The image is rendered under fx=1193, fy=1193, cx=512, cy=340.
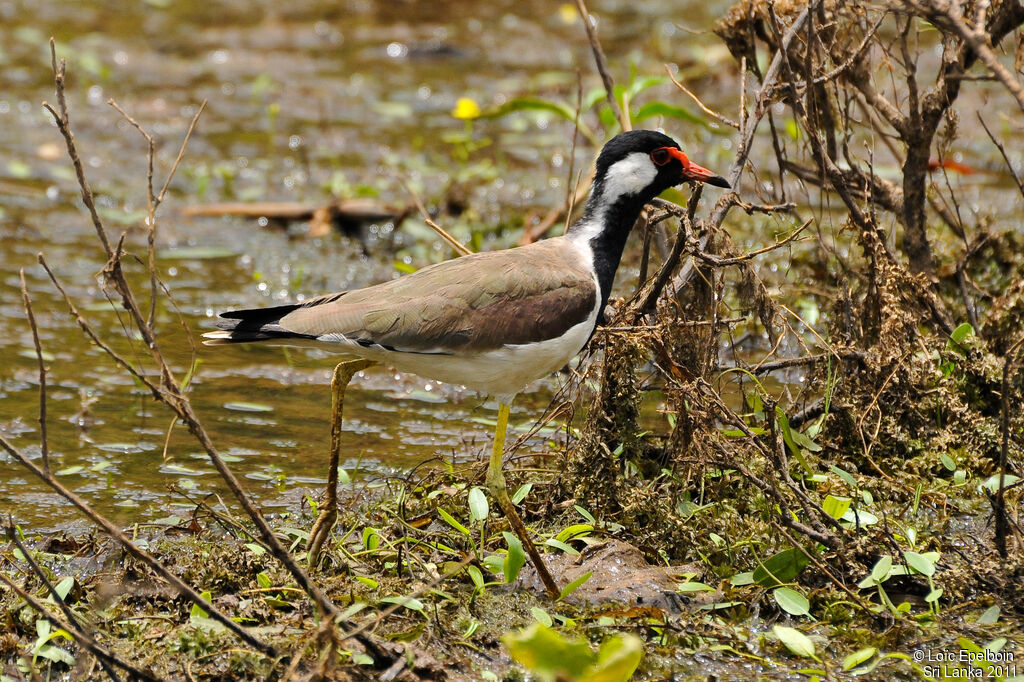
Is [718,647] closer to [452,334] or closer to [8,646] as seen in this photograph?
[452,334]

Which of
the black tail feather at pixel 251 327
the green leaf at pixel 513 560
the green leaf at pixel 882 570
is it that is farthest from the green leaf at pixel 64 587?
the green leaf at pixel 882 570

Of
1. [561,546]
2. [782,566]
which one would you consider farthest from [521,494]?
[782,566]

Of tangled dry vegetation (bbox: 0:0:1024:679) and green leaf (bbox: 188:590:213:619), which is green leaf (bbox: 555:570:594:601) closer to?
tangled dry vegetation (bbox: 0:0:1024:679)

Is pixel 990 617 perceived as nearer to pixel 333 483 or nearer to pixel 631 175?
pixel 631 175

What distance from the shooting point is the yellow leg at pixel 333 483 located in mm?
4031

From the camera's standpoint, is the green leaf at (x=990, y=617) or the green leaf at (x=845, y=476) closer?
the green leaf at (x=990, y=617)

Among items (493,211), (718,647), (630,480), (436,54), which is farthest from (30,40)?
(718,647)

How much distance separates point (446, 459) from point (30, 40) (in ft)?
25.8

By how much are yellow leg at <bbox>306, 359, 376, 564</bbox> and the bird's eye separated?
130 centimetres

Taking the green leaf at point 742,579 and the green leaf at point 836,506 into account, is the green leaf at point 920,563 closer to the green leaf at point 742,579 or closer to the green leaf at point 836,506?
the green leaf at point 836,506

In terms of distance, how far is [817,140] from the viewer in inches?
187

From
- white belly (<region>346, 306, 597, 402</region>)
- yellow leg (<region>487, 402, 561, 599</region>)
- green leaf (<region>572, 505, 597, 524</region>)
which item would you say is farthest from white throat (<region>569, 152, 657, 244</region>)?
green leaf (<region>572, 505, 597, 524</region>)

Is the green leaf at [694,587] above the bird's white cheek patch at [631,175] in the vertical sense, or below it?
below

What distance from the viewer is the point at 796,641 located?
11.5 feet
